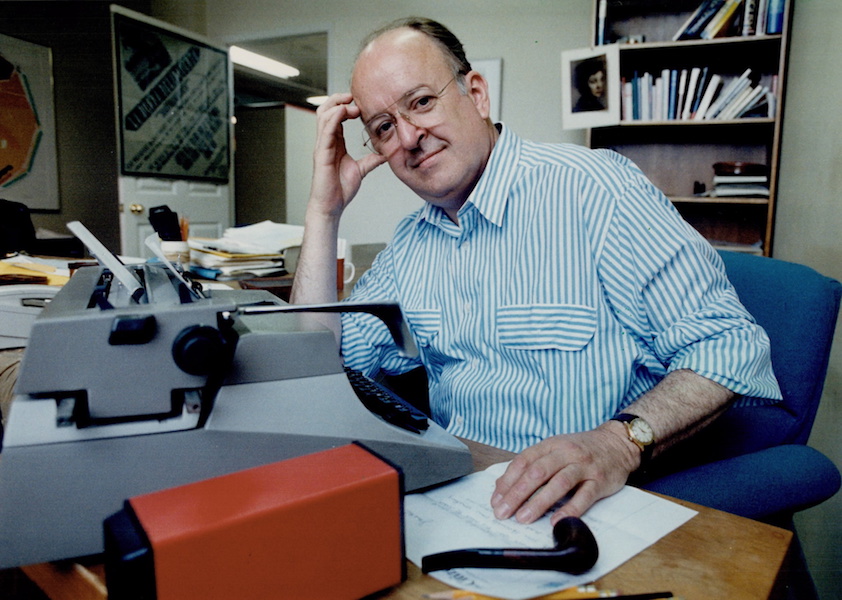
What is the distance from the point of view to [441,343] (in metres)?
1.14

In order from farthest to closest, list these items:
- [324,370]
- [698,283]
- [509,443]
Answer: [509,443] < [698,283] < [324,370]

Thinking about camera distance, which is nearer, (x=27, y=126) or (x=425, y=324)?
(x=425, y=324)

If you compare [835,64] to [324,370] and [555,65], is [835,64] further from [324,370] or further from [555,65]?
[555,65]

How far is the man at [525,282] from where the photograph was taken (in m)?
0.87

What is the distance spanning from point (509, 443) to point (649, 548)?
53cm

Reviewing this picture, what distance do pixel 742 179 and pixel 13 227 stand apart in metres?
2.94

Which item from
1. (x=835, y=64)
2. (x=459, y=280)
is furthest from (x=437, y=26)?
(x=835, y=64)

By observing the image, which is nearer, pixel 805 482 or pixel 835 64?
pixel 805 482

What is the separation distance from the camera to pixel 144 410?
49 centimetres

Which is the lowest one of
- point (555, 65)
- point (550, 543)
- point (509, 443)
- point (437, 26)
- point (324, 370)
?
point (509, 443)

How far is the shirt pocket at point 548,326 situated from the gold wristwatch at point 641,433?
0.73 ft

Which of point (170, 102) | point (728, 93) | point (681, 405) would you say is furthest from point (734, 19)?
point (170, 102)

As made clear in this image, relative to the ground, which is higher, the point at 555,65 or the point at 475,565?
the point at 555,65

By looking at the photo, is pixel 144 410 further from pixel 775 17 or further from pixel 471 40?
pixel 471 40
